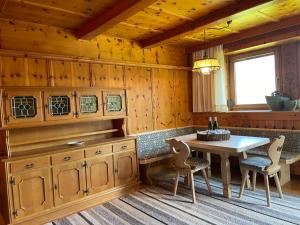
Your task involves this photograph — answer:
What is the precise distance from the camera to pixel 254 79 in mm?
4426

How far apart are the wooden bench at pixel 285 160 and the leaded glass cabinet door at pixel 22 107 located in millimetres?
3135

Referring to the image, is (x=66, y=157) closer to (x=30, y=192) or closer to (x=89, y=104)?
(x=30, y=192)

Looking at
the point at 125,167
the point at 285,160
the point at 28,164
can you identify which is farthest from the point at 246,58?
the point at 28,164

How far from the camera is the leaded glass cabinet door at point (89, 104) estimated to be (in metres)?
3.18

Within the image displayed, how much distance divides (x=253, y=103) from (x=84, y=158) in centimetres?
324

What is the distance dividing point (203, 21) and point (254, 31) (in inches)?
44.7

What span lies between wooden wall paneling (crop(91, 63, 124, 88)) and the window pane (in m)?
2.38

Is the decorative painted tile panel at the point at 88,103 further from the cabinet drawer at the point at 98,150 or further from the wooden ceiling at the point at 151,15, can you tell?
the wooden ceiling at the point at 151,15

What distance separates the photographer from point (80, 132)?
11.4ft

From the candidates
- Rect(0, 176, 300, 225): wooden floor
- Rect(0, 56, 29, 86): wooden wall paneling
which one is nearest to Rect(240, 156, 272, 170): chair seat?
Rect(0, 176, 300, 225): wooden floor

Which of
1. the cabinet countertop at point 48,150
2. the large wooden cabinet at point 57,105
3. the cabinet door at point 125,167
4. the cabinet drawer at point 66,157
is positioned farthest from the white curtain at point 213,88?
the cabinet drawer at point 66,157

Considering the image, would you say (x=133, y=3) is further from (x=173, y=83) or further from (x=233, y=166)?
(x=233, y=166)

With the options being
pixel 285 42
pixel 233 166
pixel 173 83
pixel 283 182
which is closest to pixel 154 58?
pixel 173 83

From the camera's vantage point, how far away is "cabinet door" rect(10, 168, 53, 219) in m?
2.56
